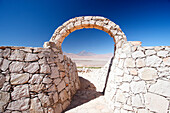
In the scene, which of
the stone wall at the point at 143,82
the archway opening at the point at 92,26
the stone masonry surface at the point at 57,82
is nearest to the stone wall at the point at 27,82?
the stone masonry surface at the point at 57,82

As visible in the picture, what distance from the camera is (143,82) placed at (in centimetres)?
242

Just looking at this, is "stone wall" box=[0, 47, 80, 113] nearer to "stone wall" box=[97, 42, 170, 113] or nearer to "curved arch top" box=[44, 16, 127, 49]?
"curved arch top" box=[44, 16, 127, 49]

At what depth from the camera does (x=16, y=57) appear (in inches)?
93.0

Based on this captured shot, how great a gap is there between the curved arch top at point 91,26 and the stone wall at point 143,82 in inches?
55.8

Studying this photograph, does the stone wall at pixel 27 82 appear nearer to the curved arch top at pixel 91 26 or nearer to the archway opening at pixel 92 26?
the archway opening at pixel 92 26

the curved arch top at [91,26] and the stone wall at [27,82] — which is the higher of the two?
the curved arch top at [91,26]

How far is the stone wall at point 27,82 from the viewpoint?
85.1 inches

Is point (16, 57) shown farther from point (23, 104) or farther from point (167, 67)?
point (167, 67)

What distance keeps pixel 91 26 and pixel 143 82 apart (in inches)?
150

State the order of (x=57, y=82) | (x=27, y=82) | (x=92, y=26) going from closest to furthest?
(x=27, y=82)
(x=57, y=82)
(x=92, y=26)

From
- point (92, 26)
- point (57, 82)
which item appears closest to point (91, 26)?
point (92, 26)

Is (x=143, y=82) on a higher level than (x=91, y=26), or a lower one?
lower

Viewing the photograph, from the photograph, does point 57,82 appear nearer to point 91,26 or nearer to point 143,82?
point 143,82

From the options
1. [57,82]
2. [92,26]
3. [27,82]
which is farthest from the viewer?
[92,26]
